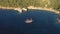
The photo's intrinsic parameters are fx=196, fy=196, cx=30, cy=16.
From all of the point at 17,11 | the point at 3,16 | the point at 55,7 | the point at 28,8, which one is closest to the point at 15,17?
the point at 3,16

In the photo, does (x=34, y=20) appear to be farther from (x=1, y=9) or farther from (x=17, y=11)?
(x=1, y=9)

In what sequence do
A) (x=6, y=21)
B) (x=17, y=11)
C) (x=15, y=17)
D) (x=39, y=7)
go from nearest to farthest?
(x=6, y=21), (x=15, y=17), (x=17, y=11), (x=39, y=7)

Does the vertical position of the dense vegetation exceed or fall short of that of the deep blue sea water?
it exceeds it

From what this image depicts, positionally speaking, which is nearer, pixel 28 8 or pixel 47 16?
pixel 47 16

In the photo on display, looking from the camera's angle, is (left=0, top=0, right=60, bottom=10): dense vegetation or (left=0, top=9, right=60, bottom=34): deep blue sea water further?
(left=0, top=0, right=60, bottom=10): dense vegetation

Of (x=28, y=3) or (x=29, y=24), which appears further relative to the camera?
(x=28, y=3)

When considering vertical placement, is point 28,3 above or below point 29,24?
above

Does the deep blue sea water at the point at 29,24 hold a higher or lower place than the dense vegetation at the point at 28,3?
lower

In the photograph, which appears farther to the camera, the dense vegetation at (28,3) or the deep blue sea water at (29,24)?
the dense vegetation at (28,3)
